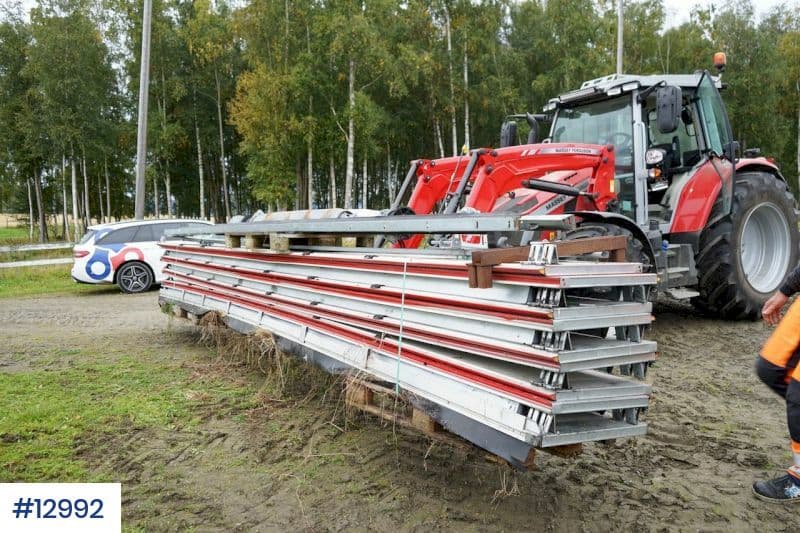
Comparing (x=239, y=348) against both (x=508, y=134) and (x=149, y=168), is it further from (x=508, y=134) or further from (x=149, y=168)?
(x=149, y=168)

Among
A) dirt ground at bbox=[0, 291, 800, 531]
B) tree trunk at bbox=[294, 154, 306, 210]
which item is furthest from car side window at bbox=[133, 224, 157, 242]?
tree trunk at bbox=[294, 154, 306, 210]

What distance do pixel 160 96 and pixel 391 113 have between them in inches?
421

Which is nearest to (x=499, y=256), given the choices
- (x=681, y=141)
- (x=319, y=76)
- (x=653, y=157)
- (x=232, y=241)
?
(x=232, y=241)

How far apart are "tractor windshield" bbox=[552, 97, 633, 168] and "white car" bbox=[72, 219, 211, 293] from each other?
729 centimetres

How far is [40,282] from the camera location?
14000 mm

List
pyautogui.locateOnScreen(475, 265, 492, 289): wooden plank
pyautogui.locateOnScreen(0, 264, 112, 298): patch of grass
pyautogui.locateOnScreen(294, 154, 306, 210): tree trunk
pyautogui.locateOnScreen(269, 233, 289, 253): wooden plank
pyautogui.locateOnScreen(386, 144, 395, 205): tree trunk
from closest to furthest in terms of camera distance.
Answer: pyautogui.locateOnScreen(475, 265, 492, 289): wooden plank < pyautogui.locateOnScreen(269, 233, 289, 253): wooden plank < pyautogui.locateOnScreen(0, 264, 112, 298): patch of grass < pyautogui.locateOnScreen(294, 154, 306, 210): tree trunk < pyautogui.locateOnScreen(386, 144, 395, 205): tree trunk

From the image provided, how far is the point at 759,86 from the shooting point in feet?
93.6

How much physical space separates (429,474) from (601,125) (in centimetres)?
508

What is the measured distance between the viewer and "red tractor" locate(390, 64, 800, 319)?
5562mm

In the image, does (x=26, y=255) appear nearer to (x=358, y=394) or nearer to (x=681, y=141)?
(x=358, y=394)

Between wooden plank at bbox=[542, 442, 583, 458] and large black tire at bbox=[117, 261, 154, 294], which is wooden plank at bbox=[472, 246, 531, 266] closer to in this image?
wooden plank at bbox=[542, 442, 583, 458]

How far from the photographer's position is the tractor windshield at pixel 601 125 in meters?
6.50

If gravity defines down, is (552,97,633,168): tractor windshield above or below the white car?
above

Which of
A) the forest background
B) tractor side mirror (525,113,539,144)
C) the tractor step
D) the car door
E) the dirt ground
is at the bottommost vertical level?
the dirt ground
